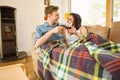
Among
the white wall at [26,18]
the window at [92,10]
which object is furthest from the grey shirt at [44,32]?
the white wall at [26,18]

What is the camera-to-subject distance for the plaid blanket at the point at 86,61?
83cm

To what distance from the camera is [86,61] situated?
3.18ft

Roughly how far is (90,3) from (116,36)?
2.17 m

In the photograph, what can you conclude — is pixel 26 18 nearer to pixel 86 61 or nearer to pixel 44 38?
pixel 44 38

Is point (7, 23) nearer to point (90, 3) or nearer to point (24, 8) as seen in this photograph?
point (24, 8)

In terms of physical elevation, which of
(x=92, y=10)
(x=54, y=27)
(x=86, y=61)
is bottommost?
(x=86, y=61)

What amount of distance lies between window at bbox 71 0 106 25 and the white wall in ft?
3.36

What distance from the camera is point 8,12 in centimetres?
340

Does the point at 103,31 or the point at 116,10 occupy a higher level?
the point at 116,10

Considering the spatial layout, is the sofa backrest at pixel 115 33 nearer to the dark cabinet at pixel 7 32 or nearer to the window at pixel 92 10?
the window at pixel 92 10

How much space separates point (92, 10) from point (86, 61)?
3119 mm

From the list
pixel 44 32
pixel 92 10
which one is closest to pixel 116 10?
pixel 92 10

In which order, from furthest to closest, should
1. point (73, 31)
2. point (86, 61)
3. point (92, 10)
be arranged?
point (92, 10) → point (73, 31) → point (86, 61)

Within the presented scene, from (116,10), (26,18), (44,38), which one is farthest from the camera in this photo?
(26,18)
